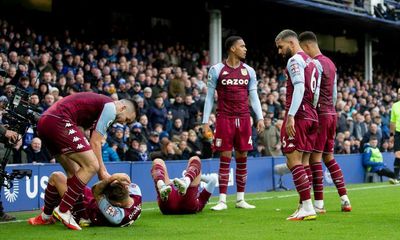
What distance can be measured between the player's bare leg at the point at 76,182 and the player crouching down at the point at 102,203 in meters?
0.17

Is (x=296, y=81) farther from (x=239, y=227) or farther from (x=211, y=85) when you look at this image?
(x=211, y=85)

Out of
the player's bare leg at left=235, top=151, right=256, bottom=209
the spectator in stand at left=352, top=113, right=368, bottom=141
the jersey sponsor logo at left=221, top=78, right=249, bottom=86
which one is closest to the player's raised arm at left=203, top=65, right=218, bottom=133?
the jersey sponsor logo at left=221, top=78, right=249, bottom=86

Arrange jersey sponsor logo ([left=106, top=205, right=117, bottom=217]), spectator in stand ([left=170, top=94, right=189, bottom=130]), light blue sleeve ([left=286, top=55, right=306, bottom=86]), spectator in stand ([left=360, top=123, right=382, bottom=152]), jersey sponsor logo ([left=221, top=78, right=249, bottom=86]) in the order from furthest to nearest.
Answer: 1. spectator in stand ([left=360, top=123, right=382, bottom=152])
2. spectator in stand ([left=170, top=94, right=189, bottom=130])
3. jersey sponsor logo ([left=221, top=78, right=249, bottom=86])
4. light blue sleeve ([left=286, top=55, right=306, bottom=86])
5. jersey sponsor logo ([left=106, top=205, right=117, bottom=217])

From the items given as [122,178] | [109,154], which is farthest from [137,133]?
[122,178]

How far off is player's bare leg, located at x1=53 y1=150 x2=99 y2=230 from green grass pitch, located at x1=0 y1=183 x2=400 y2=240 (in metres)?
0.16

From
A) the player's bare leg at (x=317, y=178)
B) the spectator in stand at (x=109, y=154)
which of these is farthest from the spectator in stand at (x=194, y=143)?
the player's bare leg at (x=317, y=178)

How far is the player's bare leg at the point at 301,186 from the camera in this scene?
11.1 metres

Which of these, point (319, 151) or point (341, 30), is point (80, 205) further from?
point (341, 30)

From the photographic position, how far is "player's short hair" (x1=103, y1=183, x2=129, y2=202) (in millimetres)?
10188

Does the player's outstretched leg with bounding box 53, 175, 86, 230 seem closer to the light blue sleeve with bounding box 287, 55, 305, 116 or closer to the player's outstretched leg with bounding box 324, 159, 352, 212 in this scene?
the light blue sleeve with bounding box 287, 55, 305, 116

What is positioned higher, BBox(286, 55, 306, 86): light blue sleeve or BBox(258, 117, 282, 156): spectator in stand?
BBox(286, 55, 306, 86): light blue sleeve

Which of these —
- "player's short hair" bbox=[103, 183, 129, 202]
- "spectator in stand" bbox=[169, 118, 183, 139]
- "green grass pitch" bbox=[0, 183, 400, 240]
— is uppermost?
"spectator in stand" bbox=[169, 118, 183, 139]

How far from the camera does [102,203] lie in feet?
33.6

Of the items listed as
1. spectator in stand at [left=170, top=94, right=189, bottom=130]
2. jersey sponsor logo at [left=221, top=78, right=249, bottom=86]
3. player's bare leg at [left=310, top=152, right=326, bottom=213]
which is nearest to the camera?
player's bare leg at [left=310, top=152, right=326, bottom=213]
